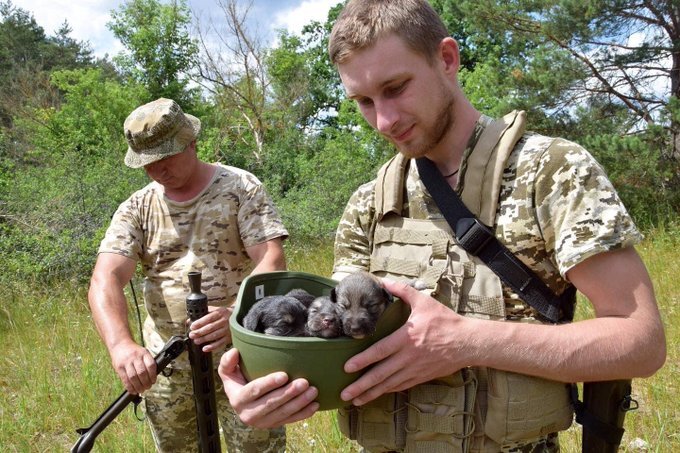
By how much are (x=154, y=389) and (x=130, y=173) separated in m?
7.98

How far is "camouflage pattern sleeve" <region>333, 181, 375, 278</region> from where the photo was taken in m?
1.95

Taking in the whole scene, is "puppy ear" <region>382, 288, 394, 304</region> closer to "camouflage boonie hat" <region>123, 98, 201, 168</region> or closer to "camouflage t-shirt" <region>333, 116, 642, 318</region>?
"camouflage t-shirt" <region>333, 116, 642, 318</region>

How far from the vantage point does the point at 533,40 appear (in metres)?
11.5

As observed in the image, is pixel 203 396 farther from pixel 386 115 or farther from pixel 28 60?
pixel 28 60

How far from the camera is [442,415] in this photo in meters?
1.61

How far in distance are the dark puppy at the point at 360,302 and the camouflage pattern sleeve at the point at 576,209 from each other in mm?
511

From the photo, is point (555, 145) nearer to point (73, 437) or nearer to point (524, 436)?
point (524, 436)

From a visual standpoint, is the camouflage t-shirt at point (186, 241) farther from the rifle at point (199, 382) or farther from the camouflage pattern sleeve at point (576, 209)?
the camouflage pattern sleeve at point (576, 209)

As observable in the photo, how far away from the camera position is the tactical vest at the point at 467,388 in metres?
1.55

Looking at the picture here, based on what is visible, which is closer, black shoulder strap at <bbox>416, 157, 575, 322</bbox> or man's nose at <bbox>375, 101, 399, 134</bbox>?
black shoulder strap at <bbox>416, 157, 575, 322</bbox>

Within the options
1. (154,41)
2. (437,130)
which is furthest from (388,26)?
(154,41)

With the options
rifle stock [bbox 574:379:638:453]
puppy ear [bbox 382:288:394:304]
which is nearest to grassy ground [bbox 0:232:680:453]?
rifle stock [bbox 574:379:638:453]

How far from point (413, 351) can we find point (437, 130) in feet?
2.33

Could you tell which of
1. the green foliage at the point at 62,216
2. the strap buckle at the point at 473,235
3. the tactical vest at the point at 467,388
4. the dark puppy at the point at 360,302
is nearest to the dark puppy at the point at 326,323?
the dark puppy at the point at 360,302
